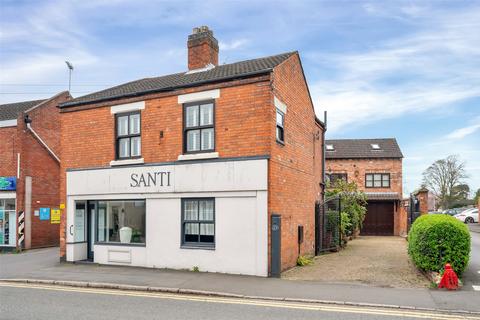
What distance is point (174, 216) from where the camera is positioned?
1391cm

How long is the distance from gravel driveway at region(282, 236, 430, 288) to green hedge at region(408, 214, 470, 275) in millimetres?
620

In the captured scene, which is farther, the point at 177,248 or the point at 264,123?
the point at 177,248

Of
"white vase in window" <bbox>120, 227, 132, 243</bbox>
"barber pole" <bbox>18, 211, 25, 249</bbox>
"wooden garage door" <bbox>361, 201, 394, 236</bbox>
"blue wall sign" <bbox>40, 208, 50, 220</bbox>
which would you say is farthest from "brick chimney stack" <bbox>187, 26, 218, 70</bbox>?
"wooden garage door" <bbox>361, 201, 394, 236</bbox>

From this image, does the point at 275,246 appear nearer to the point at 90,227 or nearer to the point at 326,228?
the point at 326,228

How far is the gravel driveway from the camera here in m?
11.7

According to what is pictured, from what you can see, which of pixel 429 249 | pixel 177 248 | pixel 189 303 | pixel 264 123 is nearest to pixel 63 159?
pixel 177 248

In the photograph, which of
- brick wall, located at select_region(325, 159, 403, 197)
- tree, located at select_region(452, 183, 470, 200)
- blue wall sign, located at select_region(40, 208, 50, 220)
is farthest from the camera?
tree, located at select_region(452, 183, 470, 200)

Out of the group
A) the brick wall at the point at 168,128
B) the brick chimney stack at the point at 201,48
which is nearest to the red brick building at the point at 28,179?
the brick wall at the point at 168,128

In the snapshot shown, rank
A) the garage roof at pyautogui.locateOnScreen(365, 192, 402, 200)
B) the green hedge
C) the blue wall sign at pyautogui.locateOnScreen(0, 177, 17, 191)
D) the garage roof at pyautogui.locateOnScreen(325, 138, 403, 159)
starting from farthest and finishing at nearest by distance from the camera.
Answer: the garage roof at pyautogui.locateOnScreen(325, 138, 403, 159)
the garage roof at pyautogui.locateOnScreen(365, 192, 402, 200)
the blue wall sign at pyautogui.locateOnScreen(0, 177, 17, 191)
the green hedge

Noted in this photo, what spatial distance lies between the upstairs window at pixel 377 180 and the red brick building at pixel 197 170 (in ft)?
60.4

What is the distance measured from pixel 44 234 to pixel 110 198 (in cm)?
1051

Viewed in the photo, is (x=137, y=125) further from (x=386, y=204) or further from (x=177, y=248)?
(x=386, y=204)

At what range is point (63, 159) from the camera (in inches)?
650

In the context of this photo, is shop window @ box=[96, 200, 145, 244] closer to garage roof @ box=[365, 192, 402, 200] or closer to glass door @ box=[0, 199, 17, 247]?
glass door @ box=[0, 199, 17, 247]
